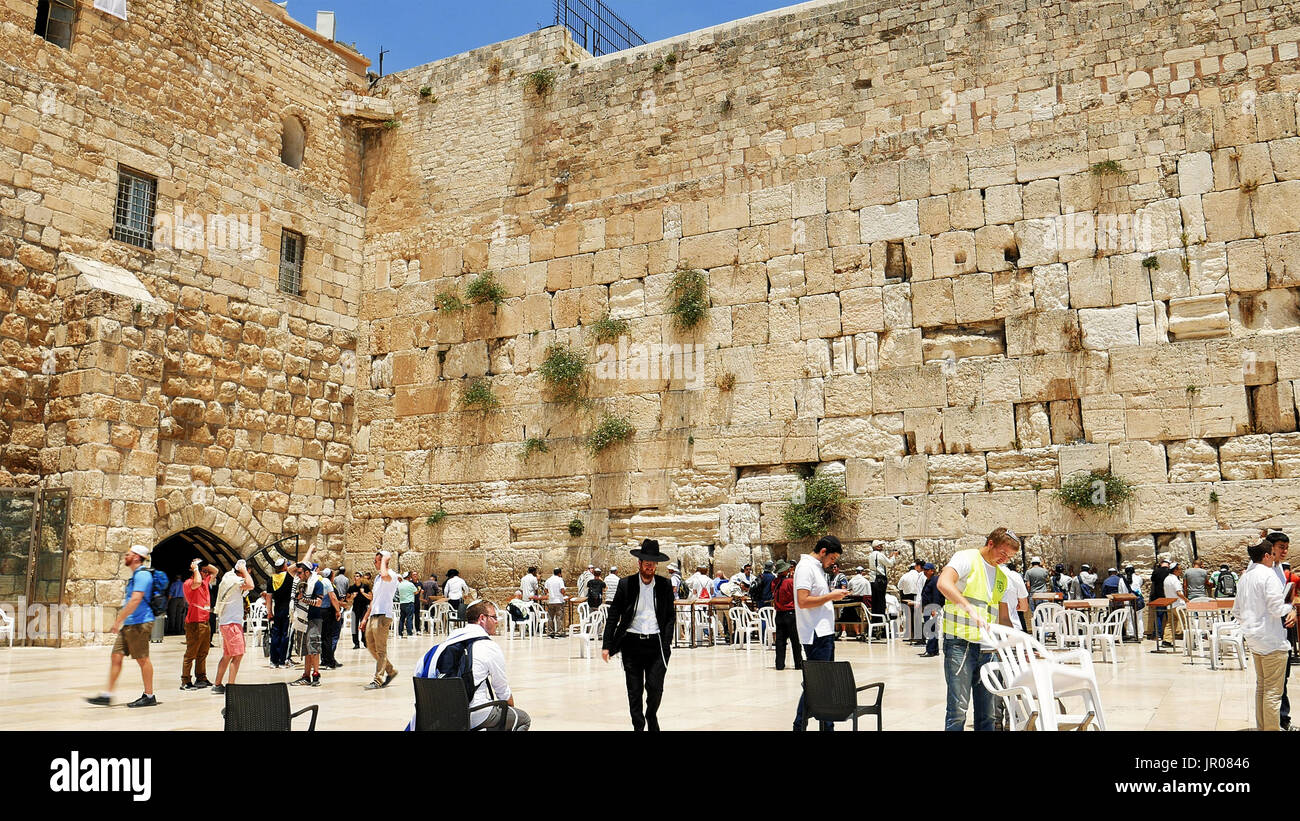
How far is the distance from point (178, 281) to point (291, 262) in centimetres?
209

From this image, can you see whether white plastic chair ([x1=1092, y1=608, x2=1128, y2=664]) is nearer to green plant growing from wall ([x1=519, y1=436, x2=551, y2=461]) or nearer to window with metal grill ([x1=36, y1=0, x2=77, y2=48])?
green plant growing from wall ([x1=519, y1=436, x2=551, y2=461])

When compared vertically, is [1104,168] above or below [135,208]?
below

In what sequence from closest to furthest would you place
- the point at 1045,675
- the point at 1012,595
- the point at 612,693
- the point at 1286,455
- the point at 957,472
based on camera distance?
the point at 1045,675, the point at 1012,595, the point at 612,693, the point at 1286,455, the point at 957,472

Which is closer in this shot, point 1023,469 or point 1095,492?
point 1095,492

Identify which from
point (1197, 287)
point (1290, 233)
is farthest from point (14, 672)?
point (1290, 233)

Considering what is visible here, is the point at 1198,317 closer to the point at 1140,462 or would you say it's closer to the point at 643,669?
the point at 1140,462

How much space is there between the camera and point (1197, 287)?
11.2 m

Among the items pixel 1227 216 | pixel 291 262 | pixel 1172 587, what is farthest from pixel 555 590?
pixel 1227 216

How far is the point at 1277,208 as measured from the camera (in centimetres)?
1097

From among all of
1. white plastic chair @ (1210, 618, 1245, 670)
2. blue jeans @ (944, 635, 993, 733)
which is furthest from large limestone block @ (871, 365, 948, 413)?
blue jeans @ (944, 635, 993, 733)

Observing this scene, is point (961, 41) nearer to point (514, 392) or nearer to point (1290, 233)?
point (1290, 233)

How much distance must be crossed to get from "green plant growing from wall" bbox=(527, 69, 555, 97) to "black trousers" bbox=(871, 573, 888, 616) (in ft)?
28.5

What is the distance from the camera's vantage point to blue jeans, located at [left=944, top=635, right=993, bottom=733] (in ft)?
14.8

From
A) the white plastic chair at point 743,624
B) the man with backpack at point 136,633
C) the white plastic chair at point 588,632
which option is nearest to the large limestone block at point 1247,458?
the white plastic chair at point 743,624
